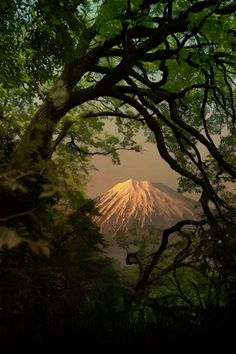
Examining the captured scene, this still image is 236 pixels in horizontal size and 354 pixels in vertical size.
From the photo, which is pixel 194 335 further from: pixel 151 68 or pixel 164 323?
pixel 151 68

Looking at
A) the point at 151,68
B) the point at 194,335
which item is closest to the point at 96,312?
the point at 194,335

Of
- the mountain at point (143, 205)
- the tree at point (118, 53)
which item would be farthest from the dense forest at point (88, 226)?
the mountain at point (143, 205)

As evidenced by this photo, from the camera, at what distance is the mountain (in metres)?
75.3

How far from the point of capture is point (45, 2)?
7.31m

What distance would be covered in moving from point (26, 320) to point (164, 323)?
1759 mm

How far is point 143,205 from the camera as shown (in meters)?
85.6

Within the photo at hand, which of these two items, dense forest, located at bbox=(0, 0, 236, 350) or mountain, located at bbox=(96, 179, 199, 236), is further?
mountain, located at bbox=(96, 179, 199, 236)

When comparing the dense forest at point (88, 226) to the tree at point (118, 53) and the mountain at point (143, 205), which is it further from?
the mountain at point (143, 205)

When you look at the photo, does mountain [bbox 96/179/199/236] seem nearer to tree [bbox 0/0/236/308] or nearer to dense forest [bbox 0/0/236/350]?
tree [bbox 0/0/236/308]

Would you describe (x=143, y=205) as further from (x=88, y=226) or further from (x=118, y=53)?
(x=88, y=226)

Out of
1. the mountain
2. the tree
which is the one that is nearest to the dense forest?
the tree

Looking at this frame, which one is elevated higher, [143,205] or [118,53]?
[143,205]

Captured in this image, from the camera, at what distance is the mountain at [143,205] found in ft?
247

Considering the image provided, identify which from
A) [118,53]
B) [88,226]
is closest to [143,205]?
[118,53]
